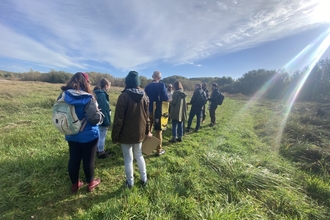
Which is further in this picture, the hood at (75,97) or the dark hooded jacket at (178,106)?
the dark hooded jacket at (178,106)

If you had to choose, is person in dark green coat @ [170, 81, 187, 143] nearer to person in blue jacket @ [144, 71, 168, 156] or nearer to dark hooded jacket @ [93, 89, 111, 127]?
person in blue jacket @ [144, 71, 168, 156]

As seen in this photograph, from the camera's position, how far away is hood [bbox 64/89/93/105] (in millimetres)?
2055

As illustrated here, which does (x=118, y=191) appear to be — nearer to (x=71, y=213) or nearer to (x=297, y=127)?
(x=71, y=213)

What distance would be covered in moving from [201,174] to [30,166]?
148 inches

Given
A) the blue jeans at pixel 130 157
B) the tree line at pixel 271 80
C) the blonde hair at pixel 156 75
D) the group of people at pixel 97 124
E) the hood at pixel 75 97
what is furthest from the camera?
the tree line at pixel 271 80

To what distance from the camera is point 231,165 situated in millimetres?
3479

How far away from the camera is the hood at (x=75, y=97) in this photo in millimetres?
2055

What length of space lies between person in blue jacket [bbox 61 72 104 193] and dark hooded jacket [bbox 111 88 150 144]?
0.93 feet

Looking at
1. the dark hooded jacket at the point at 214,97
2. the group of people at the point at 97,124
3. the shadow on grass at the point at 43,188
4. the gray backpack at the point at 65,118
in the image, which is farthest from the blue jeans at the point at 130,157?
the dark hooded jacket at the point at 214,97

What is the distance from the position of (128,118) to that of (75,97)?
2.71 feet

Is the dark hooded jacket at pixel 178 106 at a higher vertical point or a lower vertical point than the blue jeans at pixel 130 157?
higher

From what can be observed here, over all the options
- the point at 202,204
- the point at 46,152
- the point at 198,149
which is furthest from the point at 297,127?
the point at 46,152

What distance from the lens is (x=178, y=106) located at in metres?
→ 4.90

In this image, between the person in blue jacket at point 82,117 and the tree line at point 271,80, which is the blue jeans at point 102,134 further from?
the tree line at point 271,80
